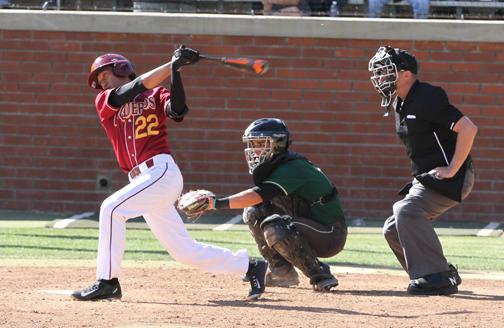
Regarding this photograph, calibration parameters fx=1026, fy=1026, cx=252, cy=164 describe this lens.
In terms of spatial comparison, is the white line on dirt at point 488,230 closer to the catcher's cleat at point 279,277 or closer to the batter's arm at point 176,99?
the catcher's cleat at point 279,277

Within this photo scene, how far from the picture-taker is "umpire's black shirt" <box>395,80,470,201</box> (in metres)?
7.26

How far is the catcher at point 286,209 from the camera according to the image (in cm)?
740

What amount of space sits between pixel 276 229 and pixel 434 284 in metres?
1.20

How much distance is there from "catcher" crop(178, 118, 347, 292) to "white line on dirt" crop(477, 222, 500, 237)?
223 inches

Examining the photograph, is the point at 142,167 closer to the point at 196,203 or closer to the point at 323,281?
the point at 196,203

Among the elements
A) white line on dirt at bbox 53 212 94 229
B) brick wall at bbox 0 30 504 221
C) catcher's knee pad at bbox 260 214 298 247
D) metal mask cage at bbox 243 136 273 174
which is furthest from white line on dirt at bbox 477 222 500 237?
metal mask cage at bbox 243 136 273 174

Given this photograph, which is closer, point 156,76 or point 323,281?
point 156,76

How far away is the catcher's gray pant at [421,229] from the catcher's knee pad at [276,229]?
787 millimetres

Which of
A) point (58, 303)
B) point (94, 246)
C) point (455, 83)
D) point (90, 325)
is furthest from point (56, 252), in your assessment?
point (455, 83)

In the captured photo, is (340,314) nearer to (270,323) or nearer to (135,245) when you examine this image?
(270,323)

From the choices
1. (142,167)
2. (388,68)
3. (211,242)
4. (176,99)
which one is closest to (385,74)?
(388,68)

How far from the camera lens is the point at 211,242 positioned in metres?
11.4

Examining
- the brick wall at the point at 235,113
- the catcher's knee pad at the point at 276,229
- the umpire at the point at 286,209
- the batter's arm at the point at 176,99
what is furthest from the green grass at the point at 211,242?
the batter's arm at the point at 176,99

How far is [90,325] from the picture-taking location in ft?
19.6
